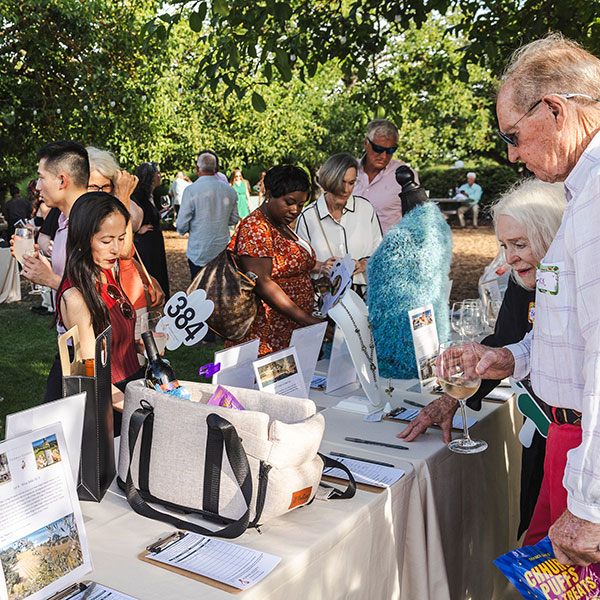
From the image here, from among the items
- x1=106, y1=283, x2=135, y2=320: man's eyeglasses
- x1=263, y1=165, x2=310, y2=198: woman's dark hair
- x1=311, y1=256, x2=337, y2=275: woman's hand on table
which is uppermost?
x1=263, y1=165, x2=310, y2=198: woman's dark hair

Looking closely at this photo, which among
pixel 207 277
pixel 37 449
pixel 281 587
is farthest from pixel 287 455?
pixel 207 277

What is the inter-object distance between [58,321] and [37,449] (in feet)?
3.56

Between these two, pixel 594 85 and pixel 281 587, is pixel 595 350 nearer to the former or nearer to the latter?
pixel 594 85

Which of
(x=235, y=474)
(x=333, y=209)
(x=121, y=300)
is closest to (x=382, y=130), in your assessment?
(x=333, y=209)

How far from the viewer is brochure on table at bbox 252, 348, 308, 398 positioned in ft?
6.31

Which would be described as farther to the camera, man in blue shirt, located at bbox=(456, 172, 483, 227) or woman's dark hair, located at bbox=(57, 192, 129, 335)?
man in blue shirt, located at bbox=(456, 172, 483, 227)

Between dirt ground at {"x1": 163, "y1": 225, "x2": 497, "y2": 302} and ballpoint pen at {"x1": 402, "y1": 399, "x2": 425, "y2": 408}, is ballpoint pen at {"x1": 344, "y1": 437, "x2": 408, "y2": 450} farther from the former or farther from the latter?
dirt ground at {"x1": 163, "y1": 225, "x2": 497, "y2": 302}

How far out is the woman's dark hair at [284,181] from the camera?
109 inches

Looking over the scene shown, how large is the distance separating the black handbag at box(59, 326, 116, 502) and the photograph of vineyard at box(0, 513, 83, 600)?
31 centimetres

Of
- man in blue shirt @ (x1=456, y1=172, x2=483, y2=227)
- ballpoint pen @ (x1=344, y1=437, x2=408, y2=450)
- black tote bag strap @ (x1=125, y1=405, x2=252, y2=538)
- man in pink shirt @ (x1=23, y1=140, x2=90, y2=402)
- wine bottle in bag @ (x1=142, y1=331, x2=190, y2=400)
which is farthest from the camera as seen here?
man in blue shirt @ (x1=456, y1=172, x2=483, y2=227)

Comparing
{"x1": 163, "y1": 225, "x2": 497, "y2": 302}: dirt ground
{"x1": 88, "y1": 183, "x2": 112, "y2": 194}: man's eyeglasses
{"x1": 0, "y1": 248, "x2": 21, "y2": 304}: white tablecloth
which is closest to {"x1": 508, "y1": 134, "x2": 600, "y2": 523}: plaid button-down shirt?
{"x1": 88, "y1": 183, "x2": 112, "y2": 194}: man's eyeglasses

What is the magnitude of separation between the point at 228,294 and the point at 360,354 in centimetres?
75

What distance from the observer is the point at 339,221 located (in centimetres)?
374

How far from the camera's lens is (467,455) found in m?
1.96
